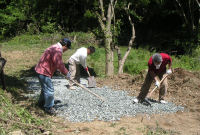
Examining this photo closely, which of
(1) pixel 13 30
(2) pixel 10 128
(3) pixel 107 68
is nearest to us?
(2) pixel 10 128

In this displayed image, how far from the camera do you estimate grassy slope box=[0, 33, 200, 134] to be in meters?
4.62

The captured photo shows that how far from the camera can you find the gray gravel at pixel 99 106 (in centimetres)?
524

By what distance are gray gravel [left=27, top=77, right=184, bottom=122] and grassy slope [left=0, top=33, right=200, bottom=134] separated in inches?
28.0

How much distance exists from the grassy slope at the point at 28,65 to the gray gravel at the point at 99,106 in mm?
710

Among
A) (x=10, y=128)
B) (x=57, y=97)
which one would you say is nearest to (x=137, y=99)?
(x=57, y=97)

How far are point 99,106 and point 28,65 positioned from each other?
20.6 ft

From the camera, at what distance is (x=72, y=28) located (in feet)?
64.2

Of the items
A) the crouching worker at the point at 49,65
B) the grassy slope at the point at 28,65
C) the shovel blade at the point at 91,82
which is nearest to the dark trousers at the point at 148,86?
the shovel blade at the point at 91,82

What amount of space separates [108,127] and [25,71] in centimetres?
599

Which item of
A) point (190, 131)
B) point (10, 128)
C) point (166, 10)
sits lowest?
point (190, 131)

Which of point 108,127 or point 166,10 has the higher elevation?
point 166,10

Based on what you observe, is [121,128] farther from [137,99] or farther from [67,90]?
[67,90]

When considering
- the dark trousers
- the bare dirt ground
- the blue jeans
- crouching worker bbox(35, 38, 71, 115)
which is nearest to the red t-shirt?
the dark trousers

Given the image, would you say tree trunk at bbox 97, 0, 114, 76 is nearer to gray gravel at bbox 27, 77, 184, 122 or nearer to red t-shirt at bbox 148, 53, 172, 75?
gray gravel at bbox 27, 77, 184, 122
